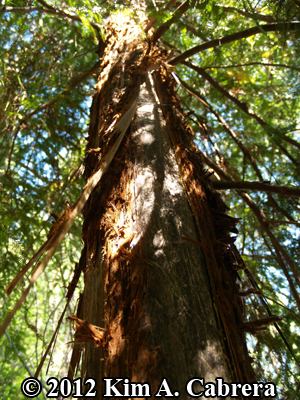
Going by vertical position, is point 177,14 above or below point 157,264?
above

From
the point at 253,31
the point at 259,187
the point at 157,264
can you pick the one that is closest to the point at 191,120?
the point at 253,31

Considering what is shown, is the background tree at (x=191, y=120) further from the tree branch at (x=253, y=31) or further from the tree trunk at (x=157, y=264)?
the tree trunk at (x=157, y=264)

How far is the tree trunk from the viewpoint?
94cm

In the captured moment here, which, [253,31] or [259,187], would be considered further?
[253,31]

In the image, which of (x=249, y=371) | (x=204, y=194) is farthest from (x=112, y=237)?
(x=249, y=371)

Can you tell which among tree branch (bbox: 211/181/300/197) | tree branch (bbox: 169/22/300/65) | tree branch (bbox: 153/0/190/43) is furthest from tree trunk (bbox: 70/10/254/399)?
tree branch (bbox: 169/22/300/65)

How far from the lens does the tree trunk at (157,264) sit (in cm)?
94

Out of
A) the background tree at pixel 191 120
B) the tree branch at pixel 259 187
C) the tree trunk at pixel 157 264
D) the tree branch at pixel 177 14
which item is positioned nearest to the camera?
the tree trunk at pixel 157 264

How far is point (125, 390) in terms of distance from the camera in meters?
0.86

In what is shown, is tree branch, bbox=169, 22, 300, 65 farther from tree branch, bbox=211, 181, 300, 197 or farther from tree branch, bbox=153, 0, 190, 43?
tree branch, bbox=211, 181, 300, 197

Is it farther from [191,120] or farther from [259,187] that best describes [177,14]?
[259,187]

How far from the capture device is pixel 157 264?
3.63ft

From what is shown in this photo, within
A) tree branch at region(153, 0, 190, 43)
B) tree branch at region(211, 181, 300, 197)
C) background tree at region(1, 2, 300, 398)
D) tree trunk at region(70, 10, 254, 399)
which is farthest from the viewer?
background tree at region(1, 2, 300, 398)

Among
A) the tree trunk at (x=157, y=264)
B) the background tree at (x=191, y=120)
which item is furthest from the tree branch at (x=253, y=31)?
the tree trunk at (x=157, y=264)
